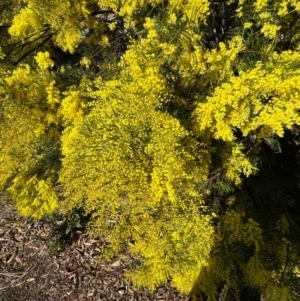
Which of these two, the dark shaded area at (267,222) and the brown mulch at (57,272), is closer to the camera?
the dark shaded area at (267,222)

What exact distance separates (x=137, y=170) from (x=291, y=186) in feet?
6.62

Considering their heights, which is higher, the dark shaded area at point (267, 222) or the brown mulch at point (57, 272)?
the dark shaded area at point (267, 222)

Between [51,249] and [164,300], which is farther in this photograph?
[51,249]

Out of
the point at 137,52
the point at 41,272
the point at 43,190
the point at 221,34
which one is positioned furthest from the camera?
the point at 41,272

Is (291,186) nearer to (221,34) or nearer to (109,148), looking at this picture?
(221,34)

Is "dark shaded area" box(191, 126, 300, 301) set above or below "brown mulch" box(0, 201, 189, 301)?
above

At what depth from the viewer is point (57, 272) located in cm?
435

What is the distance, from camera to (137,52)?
2830 millimetres

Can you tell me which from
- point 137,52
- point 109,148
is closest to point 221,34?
point 137,52

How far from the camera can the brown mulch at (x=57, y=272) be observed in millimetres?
4129

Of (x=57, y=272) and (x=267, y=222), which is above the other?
(x=267, y=222)

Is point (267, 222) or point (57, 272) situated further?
point (57, 272)

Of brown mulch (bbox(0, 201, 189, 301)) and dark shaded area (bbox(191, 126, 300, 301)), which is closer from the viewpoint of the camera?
dark shaded area (bbox(191, 126, 300, 301))

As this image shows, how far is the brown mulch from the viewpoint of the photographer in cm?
413
